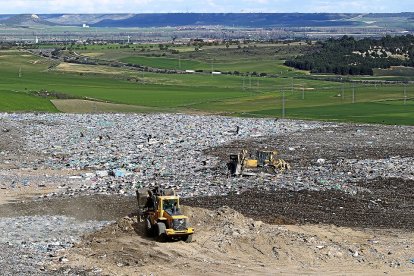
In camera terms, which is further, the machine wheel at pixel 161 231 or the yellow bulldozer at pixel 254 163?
the yellow bulldozer at pixel 254 163

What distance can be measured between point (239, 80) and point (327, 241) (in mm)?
77413

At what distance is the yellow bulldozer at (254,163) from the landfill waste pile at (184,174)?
44 centimetres

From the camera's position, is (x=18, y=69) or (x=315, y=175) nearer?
(x=315, y=175)

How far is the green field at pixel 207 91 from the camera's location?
66.8 m

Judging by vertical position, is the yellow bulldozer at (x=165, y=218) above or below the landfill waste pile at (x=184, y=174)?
above

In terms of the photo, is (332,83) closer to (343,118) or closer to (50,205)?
(343,118)

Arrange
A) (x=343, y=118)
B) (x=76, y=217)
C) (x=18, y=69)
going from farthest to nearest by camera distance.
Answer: (x=18, y=69) < (x=343, y=118) < (x=76, y=217)

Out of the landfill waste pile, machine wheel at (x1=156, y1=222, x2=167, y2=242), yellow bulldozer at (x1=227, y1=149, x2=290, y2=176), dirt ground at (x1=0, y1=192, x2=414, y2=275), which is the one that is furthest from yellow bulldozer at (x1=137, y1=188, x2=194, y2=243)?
yellow bulldozer at (x1=227, y1=149, x2=290, y2=176)

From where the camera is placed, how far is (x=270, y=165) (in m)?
35.8

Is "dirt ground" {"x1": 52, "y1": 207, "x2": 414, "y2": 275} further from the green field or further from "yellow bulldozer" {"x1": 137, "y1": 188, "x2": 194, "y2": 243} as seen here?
the green field

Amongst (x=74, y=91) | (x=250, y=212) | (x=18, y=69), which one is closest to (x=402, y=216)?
(x=250, y=212)

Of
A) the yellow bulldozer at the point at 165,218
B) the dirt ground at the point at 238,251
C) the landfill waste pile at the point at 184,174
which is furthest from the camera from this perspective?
the landfill waste pile at the point at 184,174

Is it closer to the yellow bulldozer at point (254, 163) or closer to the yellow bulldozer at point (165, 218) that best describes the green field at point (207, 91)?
the yellow bulldozer at point (254, 163)

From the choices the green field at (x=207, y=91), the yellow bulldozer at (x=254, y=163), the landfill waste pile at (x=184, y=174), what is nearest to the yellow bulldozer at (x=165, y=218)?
the landfill waste pile at (x=184, y=174)
